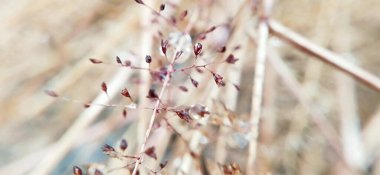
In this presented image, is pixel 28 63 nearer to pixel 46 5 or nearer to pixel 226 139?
pixel 46 5

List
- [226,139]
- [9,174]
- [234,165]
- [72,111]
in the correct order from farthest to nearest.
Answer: [72,111] → [9,174] → [226,139] → [234,165]

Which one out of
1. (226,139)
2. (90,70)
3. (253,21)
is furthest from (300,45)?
(90,70)

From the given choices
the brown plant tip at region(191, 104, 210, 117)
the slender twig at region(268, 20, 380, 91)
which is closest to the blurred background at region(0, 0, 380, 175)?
the slender twig at region(268, 20, 380, 91)

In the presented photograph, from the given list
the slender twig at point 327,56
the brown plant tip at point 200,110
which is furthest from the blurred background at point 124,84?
the brown plant tip at point 200,110

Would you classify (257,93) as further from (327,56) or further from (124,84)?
(124,84)

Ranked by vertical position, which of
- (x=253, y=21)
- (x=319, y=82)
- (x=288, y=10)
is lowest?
(x=319, y=82)

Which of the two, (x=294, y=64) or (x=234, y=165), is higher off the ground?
(x=234, y=165)
